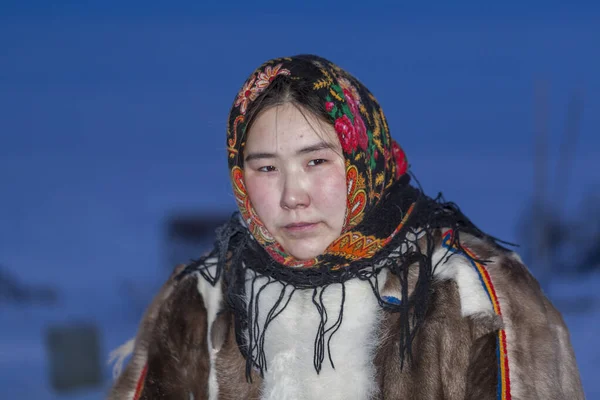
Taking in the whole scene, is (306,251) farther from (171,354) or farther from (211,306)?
(171,354)

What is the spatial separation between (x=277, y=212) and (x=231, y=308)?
0.96ft

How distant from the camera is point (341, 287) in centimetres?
163

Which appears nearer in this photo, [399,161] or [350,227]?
[350,227]

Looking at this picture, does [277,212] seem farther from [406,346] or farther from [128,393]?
[128,393]

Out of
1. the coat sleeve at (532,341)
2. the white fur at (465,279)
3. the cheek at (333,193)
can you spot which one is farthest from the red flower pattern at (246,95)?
the coat sleeve at (532,341)

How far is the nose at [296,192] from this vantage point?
1577 mm

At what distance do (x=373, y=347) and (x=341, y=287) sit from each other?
147mm

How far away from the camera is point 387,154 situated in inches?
67.6

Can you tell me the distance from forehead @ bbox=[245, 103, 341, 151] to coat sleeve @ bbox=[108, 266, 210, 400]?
0.45 meters

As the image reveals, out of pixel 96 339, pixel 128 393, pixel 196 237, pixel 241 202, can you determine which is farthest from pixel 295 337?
pixel 196 237

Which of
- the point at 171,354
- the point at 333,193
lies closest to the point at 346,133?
the point at 333,193

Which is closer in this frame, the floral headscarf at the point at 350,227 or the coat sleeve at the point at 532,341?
the coat sleeve at the point at 532,341

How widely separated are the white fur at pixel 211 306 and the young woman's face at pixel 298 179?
0.26 metres

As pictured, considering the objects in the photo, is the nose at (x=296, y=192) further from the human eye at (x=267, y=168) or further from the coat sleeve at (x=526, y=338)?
the coat sleeve at (x=526, y=338)
